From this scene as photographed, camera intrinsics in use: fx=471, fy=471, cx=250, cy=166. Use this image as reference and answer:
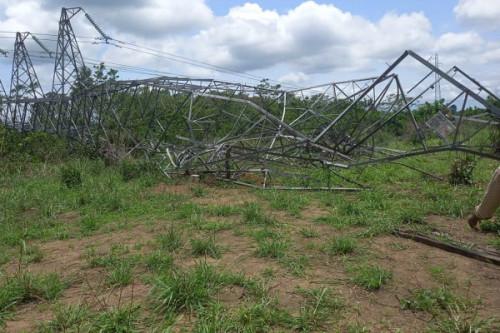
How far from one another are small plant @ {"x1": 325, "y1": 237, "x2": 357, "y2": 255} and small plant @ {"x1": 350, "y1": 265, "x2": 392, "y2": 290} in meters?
0.60

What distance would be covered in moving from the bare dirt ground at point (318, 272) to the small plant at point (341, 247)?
0.11m

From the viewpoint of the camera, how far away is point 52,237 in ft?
21.1

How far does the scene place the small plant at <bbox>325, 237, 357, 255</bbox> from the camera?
507cm

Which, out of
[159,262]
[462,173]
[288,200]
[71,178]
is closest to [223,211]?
[288,200]

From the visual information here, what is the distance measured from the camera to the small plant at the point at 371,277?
13.4 ft

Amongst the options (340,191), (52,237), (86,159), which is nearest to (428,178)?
(340,191)

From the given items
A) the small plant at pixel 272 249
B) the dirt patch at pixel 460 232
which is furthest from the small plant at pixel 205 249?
the dirt patch at pixel 460 232

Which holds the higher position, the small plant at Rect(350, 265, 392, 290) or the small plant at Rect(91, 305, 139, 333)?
the small plant at Rect(350, 265, 392, 290)

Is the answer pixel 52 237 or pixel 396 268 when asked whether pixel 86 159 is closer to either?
pixel 52 237

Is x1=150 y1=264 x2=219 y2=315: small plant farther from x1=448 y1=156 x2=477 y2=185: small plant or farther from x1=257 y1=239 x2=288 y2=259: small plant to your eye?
x1=448 y1=156 x2=477 y2=185: small plant

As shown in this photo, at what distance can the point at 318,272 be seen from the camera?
4.50 m

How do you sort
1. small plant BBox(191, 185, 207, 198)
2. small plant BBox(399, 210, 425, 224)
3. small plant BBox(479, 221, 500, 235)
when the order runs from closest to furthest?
small plant BBox(479, 221, 500, 235) < small plant BBox(399, 210, 425, 224) < small plant BBox(191, 185, 207, 198)

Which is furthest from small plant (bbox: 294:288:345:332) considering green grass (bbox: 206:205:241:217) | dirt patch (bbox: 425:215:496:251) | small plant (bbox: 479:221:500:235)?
green grass (bbox: 206:205:241:217)

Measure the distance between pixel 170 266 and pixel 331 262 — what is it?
1.63 meters
